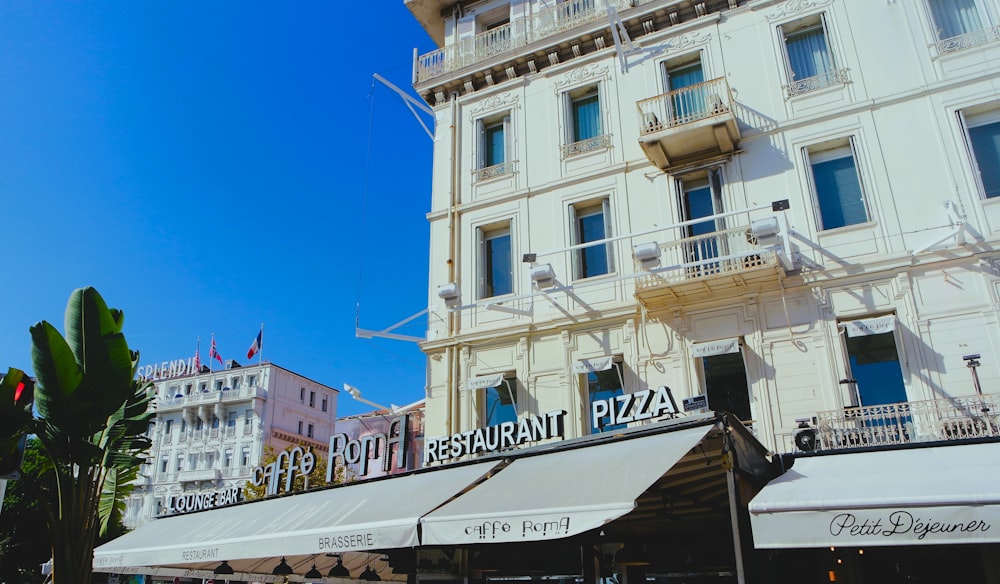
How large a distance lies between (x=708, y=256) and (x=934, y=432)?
16.2 feet

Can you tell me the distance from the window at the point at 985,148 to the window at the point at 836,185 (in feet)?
6.26

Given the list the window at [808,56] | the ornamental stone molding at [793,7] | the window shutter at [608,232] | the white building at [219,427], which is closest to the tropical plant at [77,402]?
the window shutter at [608,232]

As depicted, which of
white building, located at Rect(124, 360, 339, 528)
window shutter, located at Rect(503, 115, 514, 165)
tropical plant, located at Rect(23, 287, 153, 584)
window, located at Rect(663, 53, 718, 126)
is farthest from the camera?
white building, located at Rect(124, 360, 339, 528)

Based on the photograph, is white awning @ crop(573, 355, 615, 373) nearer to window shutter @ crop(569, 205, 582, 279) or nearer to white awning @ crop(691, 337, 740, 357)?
A: white awning @ crop(691, 337, 740, 357)

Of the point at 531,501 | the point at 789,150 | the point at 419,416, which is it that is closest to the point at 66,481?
the point at 531,501

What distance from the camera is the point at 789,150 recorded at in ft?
46.0

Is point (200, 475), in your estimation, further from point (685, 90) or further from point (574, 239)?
point (685, 90)

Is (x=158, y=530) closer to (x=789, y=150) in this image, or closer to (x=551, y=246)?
(x=551, y=246)

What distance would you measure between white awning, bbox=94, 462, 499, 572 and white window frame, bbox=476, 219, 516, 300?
20.9 ft

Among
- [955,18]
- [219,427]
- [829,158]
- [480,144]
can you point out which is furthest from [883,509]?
[219,427]

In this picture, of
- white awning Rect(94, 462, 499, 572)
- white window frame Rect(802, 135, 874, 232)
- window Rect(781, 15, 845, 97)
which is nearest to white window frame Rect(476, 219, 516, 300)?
white awning Rect(94, 462, 499, 572)

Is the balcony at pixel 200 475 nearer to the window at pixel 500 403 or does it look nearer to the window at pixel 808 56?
the window at pixel 500 403

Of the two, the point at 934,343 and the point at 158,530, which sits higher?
the point at 934,343

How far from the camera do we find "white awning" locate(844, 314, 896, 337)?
39.2 ft
